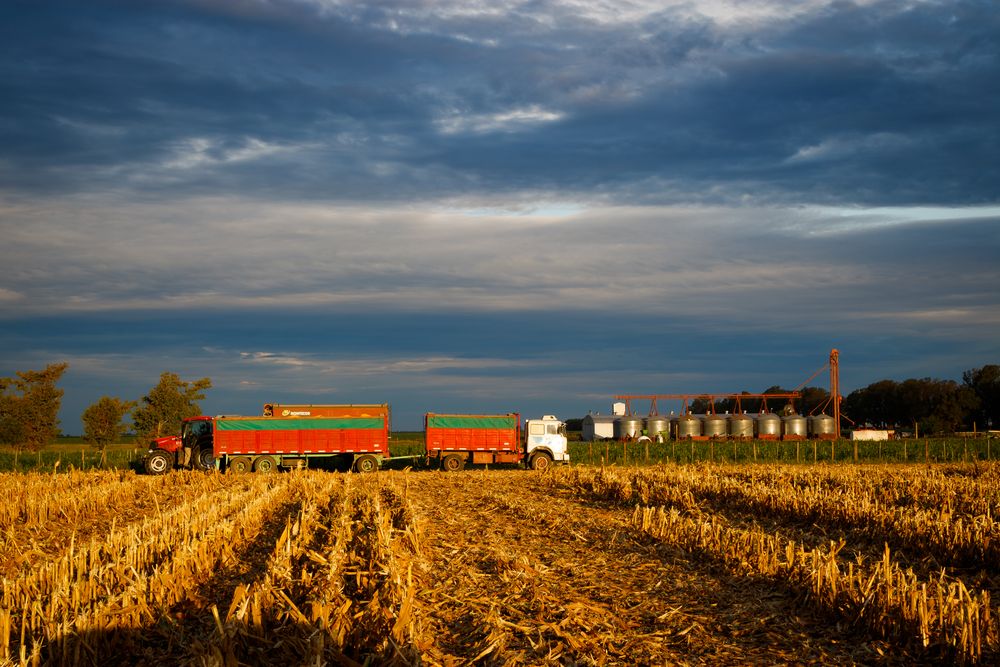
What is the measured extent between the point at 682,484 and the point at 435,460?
68.4 feet

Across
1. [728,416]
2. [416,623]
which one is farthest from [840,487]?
[728,416]

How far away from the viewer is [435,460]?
46.2m

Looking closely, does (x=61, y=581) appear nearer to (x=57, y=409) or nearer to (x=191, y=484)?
(x=191, y=484)

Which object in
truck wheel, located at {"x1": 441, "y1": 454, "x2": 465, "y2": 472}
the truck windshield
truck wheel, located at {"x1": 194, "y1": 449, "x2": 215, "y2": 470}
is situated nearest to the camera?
truck wheel, located at {"x1": 194, "y1": 449, "x2": 215, "y2": 470}

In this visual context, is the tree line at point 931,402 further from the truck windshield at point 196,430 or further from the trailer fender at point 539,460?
the truck windshield at point 196,430

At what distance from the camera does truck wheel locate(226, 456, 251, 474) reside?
129 feet

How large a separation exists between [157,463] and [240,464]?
417 centimetres

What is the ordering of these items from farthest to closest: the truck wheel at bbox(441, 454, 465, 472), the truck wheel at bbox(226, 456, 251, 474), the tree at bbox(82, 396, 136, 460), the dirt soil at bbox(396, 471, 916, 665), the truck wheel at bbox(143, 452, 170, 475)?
1. the tree at bbox(82, 396, 136, 460)
2. the truck wheel at bbox(441, 454, 465, 472)
3. the truck wheel at bbox(143, 452, 170, 475)
4. the truck wheel at bbox(226, 456, 251, 474)
5. the dirt soil at bbox(396, 471, 916, 665)

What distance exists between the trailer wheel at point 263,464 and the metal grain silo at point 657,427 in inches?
1688

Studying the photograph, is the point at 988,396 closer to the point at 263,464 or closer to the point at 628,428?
the point at 628,428

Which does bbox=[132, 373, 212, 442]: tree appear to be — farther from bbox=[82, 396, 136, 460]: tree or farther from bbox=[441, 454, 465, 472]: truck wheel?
bbox=[441, 454, 465, 472]: truck wheel

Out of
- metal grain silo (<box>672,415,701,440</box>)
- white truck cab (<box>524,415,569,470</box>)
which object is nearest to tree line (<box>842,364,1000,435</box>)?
metal grain silo (<box>672,415,701,440</box>)

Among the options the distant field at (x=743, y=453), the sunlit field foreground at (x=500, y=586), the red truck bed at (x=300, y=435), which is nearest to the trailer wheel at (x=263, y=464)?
the red truck bed at (x=300, y=435)

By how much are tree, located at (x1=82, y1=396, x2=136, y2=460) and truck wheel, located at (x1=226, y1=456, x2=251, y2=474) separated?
3620 centimetres
